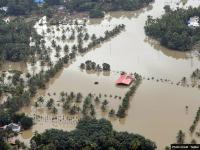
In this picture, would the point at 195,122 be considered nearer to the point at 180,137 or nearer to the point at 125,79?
the point at 180,137

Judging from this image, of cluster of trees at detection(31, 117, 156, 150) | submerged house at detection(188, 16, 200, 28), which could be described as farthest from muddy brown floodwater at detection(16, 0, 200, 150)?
submerged house at detection(188, 16, 200, 28)

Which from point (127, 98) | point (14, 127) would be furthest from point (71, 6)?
point (14, 127)

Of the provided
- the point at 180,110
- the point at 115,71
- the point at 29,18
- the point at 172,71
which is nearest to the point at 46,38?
the point at 29,18

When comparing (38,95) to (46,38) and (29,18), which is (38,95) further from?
(29,18)

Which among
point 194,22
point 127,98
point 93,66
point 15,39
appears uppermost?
point 194,22

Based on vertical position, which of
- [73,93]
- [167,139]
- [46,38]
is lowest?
[167,139]
